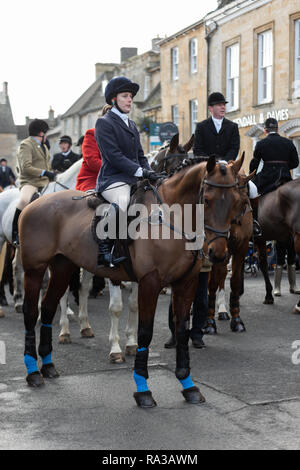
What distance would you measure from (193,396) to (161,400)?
0.30 m

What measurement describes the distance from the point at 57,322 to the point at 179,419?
4843 mm

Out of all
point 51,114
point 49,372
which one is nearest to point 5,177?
point 49,372

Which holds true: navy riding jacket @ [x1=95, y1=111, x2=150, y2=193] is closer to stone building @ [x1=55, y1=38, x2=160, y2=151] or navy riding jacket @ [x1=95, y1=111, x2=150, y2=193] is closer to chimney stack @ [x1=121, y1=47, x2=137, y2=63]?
stone building @ [x1=55, y1=38, x2=160, y2=151]

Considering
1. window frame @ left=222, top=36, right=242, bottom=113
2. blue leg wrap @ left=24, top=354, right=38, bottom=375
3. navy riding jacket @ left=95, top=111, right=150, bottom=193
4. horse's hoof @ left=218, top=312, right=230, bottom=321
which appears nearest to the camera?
navy riding jacket @ left=95, top=111, right=150, bottom=193

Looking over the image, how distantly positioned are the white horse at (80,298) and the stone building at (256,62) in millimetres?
12667

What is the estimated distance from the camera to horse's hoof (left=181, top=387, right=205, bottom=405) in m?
5.60

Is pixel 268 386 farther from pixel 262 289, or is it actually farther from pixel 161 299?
pixel 262 289

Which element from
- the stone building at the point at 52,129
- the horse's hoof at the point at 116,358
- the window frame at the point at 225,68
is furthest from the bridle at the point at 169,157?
the stone building at the point at 52,129

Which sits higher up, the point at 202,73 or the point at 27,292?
the point at 202,73

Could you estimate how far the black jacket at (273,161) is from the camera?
1095 cm

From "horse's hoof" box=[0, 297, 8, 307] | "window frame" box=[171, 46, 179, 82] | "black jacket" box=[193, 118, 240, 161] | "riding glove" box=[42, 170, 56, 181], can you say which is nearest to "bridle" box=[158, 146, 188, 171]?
"black jacket" box=[193, 118, 240, 161]

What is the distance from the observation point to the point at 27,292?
6684 millimetres

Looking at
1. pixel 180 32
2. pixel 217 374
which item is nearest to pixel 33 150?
pixel 217 374

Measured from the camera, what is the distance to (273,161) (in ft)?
36.2
